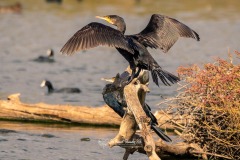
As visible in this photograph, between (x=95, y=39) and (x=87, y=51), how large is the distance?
1955 cm

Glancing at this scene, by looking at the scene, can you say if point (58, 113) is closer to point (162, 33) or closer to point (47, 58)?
point (162, 33)

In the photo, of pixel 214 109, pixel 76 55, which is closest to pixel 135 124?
pixel 214 109

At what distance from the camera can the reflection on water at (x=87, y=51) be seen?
21.5 meters

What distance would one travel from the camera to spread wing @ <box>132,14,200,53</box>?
11672 millimetres

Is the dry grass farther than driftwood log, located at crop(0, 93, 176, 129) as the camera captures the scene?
No

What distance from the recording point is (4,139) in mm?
14312

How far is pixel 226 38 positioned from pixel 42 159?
2215cm

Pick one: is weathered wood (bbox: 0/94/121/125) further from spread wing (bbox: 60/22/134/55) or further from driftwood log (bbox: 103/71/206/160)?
spread wing (bbox: 60/22/134/55)

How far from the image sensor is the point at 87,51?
30141 millimetres

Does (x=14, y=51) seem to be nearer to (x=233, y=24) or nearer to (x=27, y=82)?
(x=27, y=82)

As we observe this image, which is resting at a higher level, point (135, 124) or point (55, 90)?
point (135, 124)

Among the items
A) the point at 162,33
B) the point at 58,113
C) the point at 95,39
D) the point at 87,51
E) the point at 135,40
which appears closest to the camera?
the point at 95,39

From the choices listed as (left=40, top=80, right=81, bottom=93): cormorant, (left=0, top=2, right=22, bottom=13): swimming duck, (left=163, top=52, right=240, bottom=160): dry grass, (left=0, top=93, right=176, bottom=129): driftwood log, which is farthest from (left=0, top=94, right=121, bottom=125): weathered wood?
(left=0, top=2, right=22, bottom=13): swimming duck

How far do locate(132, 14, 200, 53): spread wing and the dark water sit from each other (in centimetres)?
68
